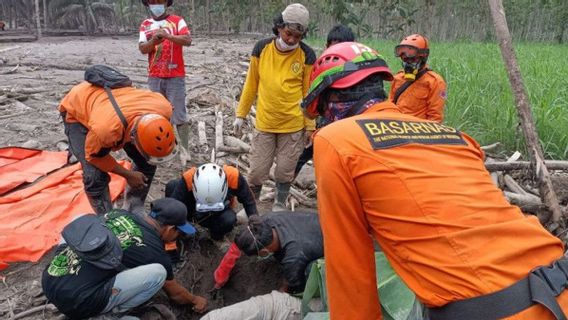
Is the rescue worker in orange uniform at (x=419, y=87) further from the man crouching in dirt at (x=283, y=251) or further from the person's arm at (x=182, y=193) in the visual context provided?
the person's arm at (x=182, y=193)

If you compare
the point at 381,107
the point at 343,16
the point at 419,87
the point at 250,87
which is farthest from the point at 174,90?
the point at 343,16

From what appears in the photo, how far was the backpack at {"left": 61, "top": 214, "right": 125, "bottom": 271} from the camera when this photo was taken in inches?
110

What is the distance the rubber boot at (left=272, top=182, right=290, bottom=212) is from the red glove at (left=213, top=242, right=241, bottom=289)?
1220 millimetres

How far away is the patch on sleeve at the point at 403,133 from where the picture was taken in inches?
60.1

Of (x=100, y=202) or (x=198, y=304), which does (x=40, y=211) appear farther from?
(x=198, y=304)

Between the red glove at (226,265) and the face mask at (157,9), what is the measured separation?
297 cm

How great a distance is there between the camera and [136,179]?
155 inches

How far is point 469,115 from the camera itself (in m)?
6.46

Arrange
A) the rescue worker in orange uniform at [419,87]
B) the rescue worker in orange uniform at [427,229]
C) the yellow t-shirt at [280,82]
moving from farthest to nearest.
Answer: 1. the rescue worker in orange uniform at [419,87]
2. the yellow t-shirt at [280,82]
3. the rescue worker in orange uniform at [427,229]

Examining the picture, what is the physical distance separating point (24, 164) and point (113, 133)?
2632mm

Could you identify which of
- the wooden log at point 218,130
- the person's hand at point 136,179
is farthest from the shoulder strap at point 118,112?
the wooden log at point 218,130

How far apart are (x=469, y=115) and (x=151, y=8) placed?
4183 mm

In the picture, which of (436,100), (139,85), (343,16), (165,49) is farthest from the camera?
(343,16)

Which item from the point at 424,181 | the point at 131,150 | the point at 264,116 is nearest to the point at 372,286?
the point at 424,181
